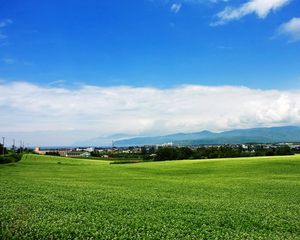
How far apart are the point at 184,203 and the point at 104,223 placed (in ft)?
29.1

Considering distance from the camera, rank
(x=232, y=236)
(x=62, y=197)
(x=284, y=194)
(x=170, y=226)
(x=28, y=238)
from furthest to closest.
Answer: (x=284, y=194)
(x=62, y=197)
(x=170, y=226)
(x=232, y=236)
(x=28, y=238)

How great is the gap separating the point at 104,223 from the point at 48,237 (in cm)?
333

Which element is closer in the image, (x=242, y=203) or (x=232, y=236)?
(x=232, y=236)

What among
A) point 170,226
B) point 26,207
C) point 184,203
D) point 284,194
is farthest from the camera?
point 284,194

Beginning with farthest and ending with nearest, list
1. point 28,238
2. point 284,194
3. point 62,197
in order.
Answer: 1. point 284,194
2. point 62,197
3. point 28,238

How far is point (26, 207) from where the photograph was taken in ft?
73.7

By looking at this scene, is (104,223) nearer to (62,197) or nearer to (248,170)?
(62,197)

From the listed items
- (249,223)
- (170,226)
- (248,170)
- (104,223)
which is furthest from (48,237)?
(248,170)

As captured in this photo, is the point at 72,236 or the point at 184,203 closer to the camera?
the point at 72,236

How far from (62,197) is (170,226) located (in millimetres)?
12183

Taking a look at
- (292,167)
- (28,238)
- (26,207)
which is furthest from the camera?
(292,167)

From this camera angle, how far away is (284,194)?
110 ft

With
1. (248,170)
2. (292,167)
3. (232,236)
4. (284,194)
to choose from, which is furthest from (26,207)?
(292,167)

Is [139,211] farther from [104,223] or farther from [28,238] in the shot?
[28,238]
